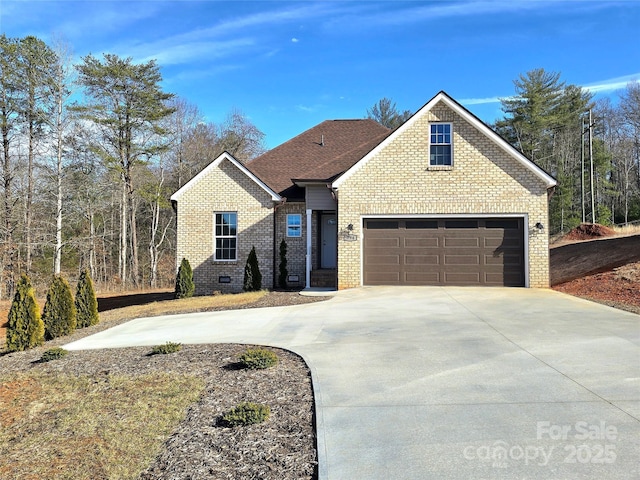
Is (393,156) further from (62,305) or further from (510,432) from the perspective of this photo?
(510,432)

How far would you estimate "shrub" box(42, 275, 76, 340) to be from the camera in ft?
34.2

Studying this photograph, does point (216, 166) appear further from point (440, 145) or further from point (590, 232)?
point (590, 232)

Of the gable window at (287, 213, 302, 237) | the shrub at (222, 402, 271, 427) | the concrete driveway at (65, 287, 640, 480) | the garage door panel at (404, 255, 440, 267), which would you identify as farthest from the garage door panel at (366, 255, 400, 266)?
the shrub at (222, 402, 271, 427)

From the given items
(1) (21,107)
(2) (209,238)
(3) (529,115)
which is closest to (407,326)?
(2) (209,238)

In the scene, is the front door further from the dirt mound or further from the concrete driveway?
the dirt mound

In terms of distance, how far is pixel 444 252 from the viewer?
15000mm

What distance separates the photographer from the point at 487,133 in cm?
1485

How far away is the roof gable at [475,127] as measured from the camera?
14570mm

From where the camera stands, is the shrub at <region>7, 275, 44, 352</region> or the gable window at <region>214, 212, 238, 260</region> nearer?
the shrub at <region>7, 275, 44, 352</region>

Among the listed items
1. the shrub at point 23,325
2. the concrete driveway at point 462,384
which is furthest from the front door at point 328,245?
the shrub at point 23,325

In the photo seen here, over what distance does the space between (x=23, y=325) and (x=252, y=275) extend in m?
8.21

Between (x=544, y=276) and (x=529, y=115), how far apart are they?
29102 mm

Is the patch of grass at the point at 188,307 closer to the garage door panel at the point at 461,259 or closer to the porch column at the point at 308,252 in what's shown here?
the porch column at the point at 308,252

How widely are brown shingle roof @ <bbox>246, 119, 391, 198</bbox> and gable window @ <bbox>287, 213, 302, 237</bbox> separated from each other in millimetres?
813
